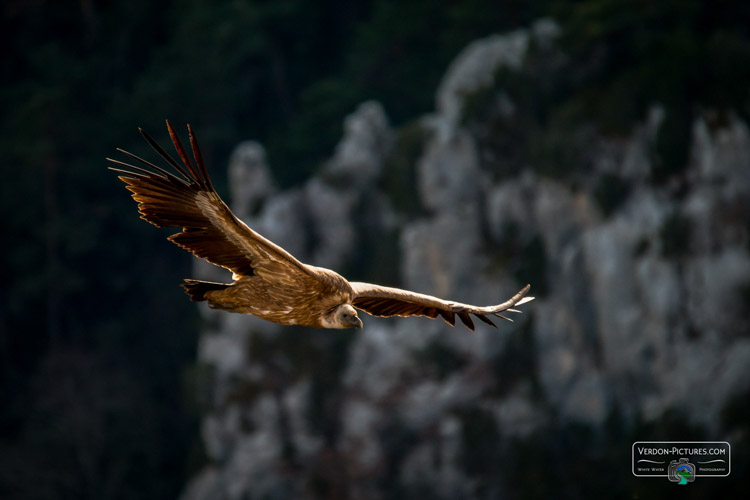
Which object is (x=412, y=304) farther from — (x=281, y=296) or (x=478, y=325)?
(x=478, y=325)

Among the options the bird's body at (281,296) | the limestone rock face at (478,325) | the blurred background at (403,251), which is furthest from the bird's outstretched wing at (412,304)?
the limestone rock face at (478,325)

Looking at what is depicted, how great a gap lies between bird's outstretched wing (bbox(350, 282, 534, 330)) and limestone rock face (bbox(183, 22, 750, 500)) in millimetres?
10719

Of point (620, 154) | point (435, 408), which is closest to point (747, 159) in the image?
point (620, 154)

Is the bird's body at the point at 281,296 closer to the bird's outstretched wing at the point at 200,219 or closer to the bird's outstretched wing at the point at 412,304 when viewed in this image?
the bird's outstretched wing at the point at 200,219

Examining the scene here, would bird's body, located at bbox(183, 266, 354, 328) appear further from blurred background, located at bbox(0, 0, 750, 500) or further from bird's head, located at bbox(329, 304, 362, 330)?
blurred background, located at bbox(0, 0, 750, 500)

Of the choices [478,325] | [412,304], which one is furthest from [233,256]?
[478,325]

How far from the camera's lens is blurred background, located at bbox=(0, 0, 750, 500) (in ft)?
60.4

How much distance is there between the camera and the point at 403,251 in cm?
2161

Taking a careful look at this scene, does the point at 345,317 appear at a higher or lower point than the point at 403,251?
lower

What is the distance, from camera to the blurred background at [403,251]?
18.4m

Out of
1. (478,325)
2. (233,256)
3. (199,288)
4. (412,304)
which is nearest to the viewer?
(233,256)

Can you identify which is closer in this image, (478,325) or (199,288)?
(199,288)

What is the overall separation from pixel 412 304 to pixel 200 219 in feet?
7.30

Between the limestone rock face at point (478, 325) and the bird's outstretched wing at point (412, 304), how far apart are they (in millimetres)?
10719
